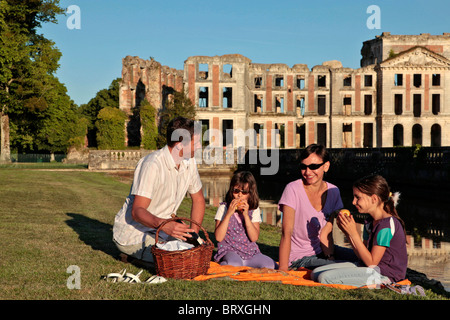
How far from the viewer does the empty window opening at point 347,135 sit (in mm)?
53531

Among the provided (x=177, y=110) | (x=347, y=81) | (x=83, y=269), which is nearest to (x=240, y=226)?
(x=83, y=269)

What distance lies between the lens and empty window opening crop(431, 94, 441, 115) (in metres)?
51.8

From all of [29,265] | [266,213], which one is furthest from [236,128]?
[29,265]

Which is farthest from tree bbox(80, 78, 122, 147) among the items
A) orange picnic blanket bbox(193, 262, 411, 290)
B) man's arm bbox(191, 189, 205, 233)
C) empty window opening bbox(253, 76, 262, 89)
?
orange picnic blanket bbox(193, 262, 411, 290)

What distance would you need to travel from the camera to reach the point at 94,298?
4090 mm

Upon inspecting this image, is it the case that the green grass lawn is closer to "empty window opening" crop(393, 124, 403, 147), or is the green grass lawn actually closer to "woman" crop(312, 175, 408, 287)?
"woman" crop(312, 175, 408, 287)

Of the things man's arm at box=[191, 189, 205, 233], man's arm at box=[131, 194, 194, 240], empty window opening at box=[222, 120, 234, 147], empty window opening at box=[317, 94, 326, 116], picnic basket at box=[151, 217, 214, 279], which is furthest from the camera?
empty window opening at box=[317, 94, 326, 116]

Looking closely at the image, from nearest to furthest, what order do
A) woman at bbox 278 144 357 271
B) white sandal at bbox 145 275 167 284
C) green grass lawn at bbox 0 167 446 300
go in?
green grass lawn at bbox 0 167 446 300, white sandal at bbox 145 275 167 284, woman at bbox 278 144 357 271

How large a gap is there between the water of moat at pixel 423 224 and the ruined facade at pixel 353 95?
27.6 m

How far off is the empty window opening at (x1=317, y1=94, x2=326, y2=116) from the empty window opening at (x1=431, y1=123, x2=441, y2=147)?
42.5 feet

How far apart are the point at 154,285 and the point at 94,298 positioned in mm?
625

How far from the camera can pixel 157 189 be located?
534 centimetres

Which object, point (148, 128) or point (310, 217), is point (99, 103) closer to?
point (148, 128)

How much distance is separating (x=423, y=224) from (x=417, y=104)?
44238 millimetres
